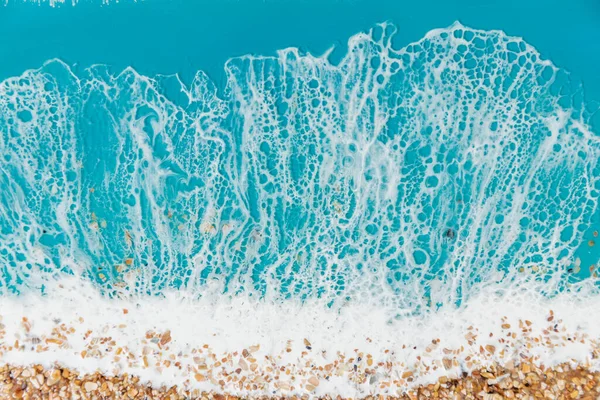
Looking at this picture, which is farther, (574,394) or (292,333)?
(292,333)

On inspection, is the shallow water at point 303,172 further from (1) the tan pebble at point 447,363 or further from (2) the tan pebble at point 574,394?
(2) the tan pebble at point 574,394

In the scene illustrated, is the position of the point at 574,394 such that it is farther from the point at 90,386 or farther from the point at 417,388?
the point at 90,386

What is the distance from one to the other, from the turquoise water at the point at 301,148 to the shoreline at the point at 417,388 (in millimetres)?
359

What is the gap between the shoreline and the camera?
1.90 m

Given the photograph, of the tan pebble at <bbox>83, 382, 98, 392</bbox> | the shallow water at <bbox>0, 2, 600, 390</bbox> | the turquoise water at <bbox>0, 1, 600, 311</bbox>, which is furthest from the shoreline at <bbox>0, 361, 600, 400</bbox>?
the turquoise water at <bbox>0, 1, 600, 311</bbox>

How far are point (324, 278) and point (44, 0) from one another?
172 centimetres

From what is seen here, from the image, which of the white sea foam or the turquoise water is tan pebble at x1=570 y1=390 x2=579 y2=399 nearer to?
the white sea foam

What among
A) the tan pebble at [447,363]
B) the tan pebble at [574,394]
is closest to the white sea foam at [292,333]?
the tan pebble at [447,363]

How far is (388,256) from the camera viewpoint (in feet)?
6.51

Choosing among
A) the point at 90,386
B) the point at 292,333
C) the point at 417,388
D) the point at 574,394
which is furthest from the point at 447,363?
the point at 90,386

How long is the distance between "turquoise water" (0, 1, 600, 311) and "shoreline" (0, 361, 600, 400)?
1.18 feet

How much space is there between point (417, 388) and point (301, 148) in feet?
3.87

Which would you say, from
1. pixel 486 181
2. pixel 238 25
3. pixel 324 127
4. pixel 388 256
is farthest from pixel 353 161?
pixel 238 25

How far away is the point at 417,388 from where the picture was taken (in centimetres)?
195
